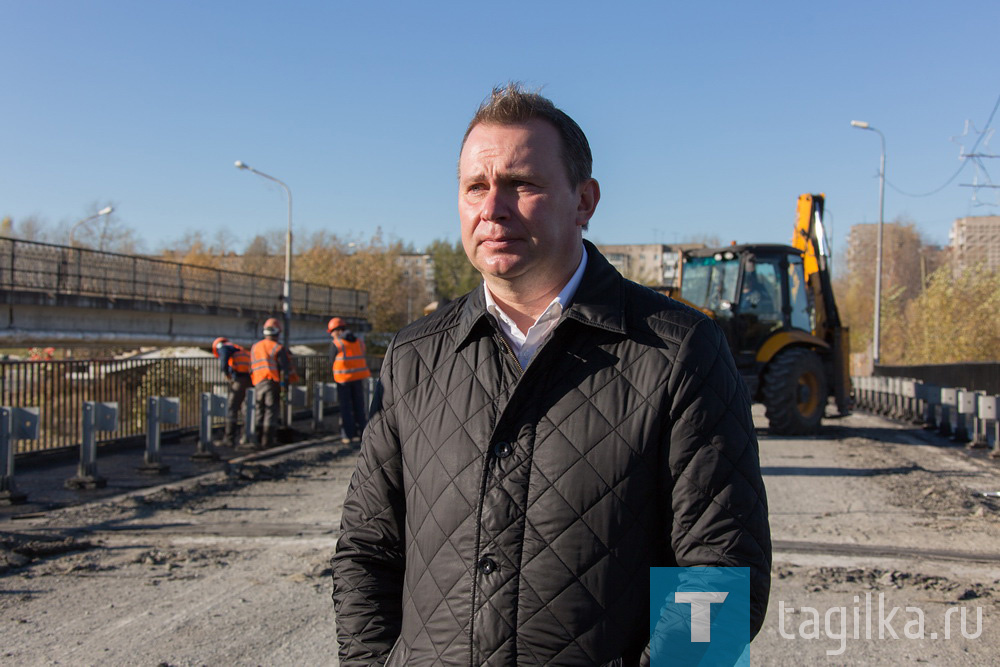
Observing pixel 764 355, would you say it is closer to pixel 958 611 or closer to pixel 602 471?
pixel 958 611

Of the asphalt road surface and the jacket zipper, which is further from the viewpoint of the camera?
the asphalt road surface

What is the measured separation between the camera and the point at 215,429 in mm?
16125

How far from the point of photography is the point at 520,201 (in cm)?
214

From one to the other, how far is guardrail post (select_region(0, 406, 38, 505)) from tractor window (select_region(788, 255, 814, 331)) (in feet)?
39.9

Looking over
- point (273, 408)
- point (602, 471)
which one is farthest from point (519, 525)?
point (273, 408)

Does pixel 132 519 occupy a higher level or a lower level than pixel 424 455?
lower

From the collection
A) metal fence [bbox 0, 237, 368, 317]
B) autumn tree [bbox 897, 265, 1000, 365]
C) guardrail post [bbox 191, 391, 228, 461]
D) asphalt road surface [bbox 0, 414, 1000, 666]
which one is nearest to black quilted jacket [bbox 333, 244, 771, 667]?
asphalt road surface [bbox 0, 414, 1000, 666]

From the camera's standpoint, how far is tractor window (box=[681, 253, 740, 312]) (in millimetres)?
15430

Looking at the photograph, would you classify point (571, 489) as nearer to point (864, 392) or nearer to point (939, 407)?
point (939, 407)

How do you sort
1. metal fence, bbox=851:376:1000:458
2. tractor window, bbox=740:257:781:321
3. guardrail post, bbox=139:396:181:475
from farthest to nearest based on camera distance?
1. tractor window, bbox=740:257:781:321
2. metal fence, bbox=851:376:1000:458
3. guardrail post, bbox=139:396:181:475

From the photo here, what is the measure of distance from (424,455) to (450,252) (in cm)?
9853

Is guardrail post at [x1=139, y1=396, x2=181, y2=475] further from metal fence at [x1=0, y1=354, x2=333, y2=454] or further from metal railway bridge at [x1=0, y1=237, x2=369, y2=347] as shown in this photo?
metal railway bridge at [x1=0, y1=237, x2=369, y2=347]

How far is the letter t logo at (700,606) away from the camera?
196 centimetres

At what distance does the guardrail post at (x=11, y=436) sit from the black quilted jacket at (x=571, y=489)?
26.9ft
